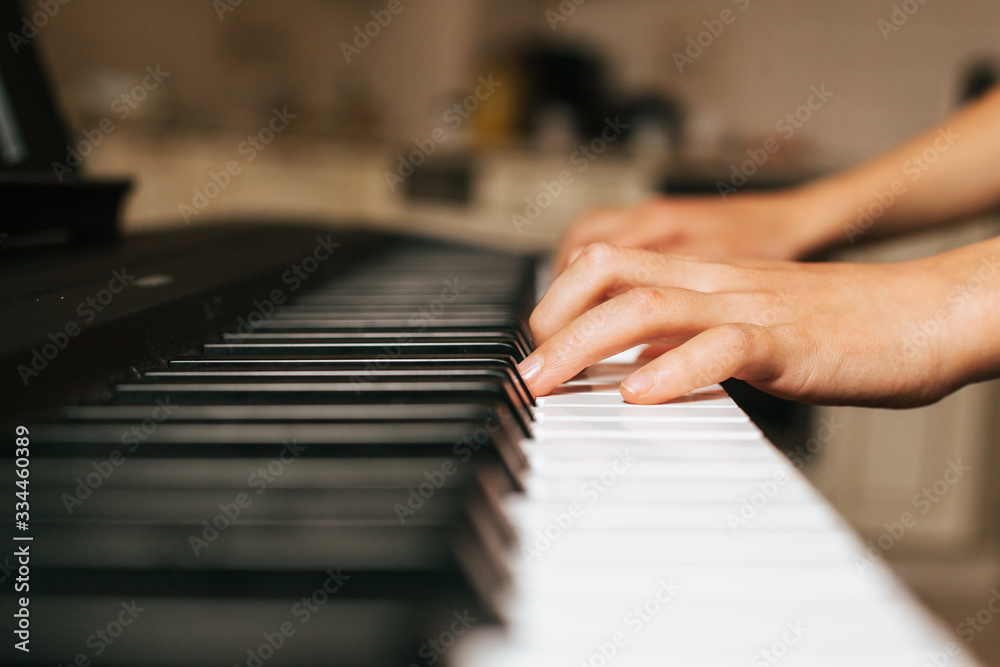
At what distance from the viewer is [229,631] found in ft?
0.86

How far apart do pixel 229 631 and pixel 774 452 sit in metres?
0.31

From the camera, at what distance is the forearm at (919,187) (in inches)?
39.2

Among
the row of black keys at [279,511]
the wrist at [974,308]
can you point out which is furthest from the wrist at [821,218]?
the row of black keys at [279,511]

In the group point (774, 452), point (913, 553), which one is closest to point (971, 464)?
point (913, 553)

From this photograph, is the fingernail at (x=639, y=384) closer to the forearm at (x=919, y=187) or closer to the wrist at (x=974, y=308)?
the wrist at (x=974, y=308)

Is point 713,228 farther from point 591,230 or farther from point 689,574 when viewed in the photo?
point 689,574

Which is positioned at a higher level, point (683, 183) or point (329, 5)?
point (329, 5)

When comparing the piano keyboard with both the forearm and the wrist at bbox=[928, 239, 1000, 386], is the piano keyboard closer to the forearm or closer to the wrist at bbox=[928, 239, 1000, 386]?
the wrist at bbox=[928, 239, 1000, 386]

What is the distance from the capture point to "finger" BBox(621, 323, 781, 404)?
501 mm

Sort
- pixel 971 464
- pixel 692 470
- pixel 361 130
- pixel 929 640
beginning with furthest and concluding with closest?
1. pixel 361 130
2. pixel 971 464
3. pixel 692 470
4. pixel 929 640

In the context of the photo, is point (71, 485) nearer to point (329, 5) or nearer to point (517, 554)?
point (517, 554)

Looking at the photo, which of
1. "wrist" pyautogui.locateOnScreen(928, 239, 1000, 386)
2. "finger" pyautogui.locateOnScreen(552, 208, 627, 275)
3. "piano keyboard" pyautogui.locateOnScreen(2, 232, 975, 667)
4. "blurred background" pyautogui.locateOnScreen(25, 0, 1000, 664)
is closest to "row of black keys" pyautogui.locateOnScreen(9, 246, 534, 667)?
"piano keyboard" pyautogui.locateOnScreen(2, 232, 975, 667)

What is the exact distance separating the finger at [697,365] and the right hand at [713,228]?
487 millimetres

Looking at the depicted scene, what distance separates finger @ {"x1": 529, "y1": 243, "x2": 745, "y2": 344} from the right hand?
1.27 feet
